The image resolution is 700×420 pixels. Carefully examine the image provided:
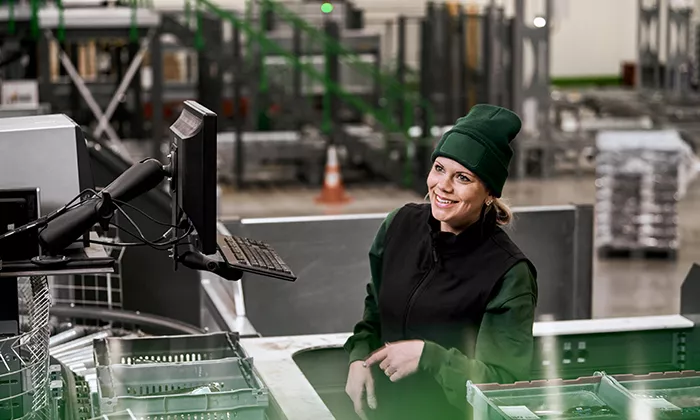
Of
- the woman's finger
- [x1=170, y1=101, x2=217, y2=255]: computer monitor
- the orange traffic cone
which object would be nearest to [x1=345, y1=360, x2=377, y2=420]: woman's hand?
the woman's finger

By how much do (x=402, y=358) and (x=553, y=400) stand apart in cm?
53

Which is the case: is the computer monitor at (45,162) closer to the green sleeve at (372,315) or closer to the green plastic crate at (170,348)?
the green plastic crate at (170,348)

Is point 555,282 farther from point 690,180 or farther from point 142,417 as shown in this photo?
point 690,180

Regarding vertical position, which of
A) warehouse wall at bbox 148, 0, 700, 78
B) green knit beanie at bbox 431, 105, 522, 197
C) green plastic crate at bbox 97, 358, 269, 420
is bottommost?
green plastic crate at bbox 97, 358, 269, 420

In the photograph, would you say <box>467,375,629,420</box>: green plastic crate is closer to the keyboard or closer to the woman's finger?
the keyboard

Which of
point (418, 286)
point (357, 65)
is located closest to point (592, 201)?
point (357, 65)

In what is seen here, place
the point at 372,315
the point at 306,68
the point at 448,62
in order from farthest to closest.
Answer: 1. the point at 448,62
2. the point at 306,68
3. the point at 372,315

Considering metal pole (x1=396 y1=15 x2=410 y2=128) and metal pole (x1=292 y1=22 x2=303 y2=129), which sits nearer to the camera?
metal pole (x1=292 y1=22 x2=303 y2=129)

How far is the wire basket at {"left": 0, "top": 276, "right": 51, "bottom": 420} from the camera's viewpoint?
216 centimetres

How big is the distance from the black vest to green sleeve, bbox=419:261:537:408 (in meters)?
0.04

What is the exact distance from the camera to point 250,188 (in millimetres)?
13266

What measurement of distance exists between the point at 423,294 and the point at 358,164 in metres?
11.7

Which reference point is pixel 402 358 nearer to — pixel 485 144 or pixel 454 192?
pixel 454 192

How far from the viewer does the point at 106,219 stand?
2098 mm
